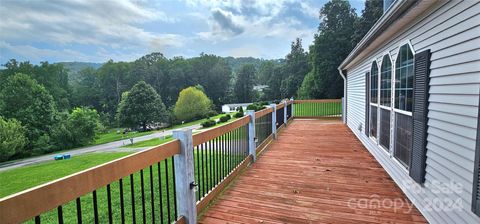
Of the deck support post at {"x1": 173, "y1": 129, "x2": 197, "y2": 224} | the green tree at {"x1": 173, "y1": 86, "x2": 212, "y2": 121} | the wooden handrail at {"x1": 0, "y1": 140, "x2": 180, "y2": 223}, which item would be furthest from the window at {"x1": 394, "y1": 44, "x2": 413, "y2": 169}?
the green tree at {"x1": 173, "y1": 86, "x2": 212, "y2": 121}

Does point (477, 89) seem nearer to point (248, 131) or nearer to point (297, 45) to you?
point (248, 131)

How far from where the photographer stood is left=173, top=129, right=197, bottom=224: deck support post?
226 cm

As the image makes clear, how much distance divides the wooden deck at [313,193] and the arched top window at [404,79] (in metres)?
1.16

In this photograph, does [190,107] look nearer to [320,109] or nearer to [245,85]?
[245,85]

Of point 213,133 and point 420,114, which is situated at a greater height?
point 420,114

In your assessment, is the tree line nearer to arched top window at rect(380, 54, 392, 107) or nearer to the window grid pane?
arched top window at rect(380, 54, 392, 107)

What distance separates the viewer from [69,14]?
39.8 meters

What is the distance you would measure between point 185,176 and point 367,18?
2312 cm

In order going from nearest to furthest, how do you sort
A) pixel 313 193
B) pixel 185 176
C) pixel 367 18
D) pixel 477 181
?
pixel 477 181 → pixel 185 176 → pixel 313 193 → pixel 367 18

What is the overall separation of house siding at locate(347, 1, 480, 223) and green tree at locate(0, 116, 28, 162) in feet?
99.8

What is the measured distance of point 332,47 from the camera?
22.1 meters

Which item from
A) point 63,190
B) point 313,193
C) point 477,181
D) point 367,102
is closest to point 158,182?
point 63,190

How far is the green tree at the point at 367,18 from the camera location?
64.1 feet

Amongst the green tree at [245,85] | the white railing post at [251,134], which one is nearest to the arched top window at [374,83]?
the white railing post at [251,134]
